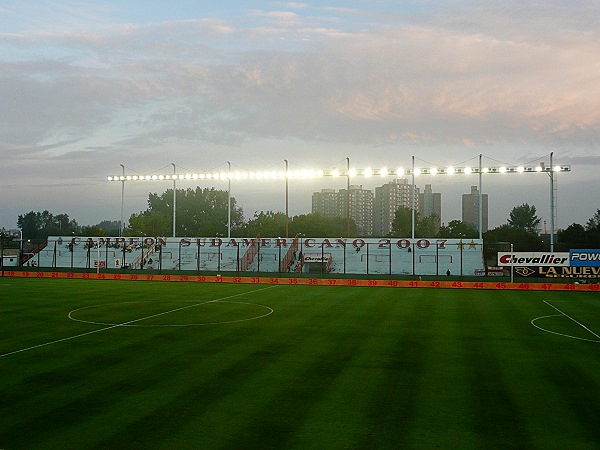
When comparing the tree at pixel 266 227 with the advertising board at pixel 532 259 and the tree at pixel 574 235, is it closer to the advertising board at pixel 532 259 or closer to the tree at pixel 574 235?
the tree at pixel 574 235

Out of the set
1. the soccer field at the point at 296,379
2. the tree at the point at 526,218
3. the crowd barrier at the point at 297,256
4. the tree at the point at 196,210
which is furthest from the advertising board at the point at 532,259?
the tree at the point at 526,218

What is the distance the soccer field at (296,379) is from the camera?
862 cm

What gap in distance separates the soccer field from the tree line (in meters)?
58.8

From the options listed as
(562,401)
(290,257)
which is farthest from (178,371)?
(290,257)

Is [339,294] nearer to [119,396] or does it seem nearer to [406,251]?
[119,396]

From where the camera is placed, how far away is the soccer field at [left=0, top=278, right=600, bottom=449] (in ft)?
28.3

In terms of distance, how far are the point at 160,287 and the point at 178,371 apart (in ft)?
81.2

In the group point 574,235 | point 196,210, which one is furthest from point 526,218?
point 196,210

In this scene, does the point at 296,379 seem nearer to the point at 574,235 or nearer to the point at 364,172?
the point at 364,172

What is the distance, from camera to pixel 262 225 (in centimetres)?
10931

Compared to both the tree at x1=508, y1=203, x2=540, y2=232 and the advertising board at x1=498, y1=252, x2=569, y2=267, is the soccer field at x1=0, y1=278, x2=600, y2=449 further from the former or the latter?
the tree at x1=508, y1=203, x2=540, y2=232

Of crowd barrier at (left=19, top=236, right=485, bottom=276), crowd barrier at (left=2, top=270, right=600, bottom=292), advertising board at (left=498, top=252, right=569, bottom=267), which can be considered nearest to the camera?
crowd barrier at (left=2, top=270, right=600, bottom=292)

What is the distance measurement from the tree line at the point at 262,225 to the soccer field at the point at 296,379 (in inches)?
2313

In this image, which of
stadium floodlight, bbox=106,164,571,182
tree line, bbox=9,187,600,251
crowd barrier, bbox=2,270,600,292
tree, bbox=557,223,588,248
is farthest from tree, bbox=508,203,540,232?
crowd barrier, bbox=2,270,600,292
